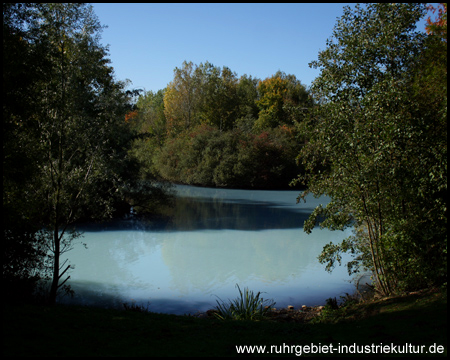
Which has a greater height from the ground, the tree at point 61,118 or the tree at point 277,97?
the tree at point 277,97

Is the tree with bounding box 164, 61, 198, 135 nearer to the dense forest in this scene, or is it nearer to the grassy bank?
the dense forest

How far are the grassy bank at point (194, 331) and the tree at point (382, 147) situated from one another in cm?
73

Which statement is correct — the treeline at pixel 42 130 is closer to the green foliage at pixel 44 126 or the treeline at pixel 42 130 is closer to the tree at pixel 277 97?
the green foliage at pixel 44 126

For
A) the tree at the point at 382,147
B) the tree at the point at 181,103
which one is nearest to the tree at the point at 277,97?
the tree at the point at 181,103

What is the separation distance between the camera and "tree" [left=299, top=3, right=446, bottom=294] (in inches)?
210

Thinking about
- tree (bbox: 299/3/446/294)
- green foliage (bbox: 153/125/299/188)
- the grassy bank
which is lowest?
the grassy bank

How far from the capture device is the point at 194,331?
4668 millimetres

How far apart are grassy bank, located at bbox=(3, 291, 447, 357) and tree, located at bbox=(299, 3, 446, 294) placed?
2.38 ft

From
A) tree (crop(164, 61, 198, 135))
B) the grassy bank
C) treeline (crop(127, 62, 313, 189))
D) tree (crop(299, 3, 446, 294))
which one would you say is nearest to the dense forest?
tree (crop(299, 3, 446, 294))

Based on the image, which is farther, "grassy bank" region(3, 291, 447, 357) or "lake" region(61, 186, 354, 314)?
"lake" region(61, 186, 354, 314)

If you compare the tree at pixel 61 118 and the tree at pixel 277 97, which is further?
the tree at pixel 277 97

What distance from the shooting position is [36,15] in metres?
6.20

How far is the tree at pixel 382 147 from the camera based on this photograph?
5340 mm

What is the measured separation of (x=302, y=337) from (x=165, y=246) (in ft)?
27.2
